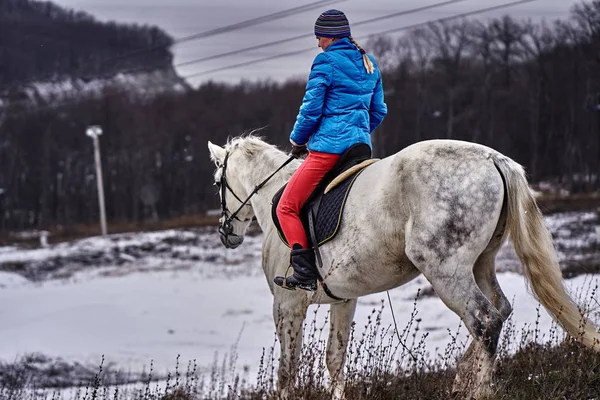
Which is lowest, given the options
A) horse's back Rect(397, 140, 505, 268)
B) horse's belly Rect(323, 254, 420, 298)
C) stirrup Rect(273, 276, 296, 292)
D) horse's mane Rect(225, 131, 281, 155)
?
stirrup Rect(273, 276, 296, 292)

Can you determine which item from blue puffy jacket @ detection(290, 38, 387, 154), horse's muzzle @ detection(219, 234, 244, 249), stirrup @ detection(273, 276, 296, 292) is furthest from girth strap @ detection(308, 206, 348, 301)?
horse's muzzle @ detection(219, 234, 244, 249)

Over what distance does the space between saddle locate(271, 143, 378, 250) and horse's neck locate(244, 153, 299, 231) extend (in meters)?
1.12

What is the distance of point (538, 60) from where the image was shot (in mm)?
42000

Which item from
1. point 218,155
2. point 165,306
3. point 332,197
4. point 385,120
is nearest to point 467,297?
point 332,197

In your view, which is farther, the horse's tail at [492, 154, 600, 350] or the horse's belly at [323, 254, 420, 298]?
the horse's belly at [323, 254, 420, 298]

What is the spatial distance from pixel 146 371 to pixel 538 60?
1463 inches

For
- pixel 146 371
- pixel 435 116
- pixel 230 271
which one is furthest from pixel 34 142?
pixel 146 371

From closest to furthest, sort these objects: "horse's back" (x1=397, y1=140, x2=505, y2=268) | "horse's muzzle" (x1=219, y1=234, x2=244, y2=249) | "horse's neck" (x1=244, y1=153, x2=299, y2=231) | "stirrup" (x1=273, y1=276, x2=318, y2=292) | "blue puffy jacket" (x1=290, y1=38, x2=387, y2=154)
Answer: "horse's back" (x1=397, y1=140, x2=505, y2=268) < "blue puffy jacket" (x1=290, y1=38, x2=387, y2=154) < "stirrup" (x1=273, y1=276, x2=318, y2=292) < "horse's neck" (x1=244, y1=153, x2=299, y2=231) < "horse's muzzle" (x1=219, y1=234, x2=244, y2=249)

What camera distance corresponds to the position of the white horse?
4.45 m

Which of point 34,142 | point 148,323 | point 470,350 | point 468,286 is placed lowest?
point 148,323

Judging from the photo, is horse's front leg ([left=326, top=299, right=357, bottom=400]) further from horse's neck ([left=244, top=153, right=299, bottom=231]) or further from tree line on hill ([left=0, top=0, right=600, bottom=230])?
tree line on hill ([left=0, top=0, right=600, bottom=230])

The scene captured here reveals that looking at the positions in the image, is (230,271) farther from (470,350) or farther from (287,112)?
(287,112)

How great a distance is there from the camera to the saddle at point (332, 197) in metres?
5.11

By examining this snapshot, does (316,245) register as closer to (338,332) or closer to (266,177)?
(338,332)
